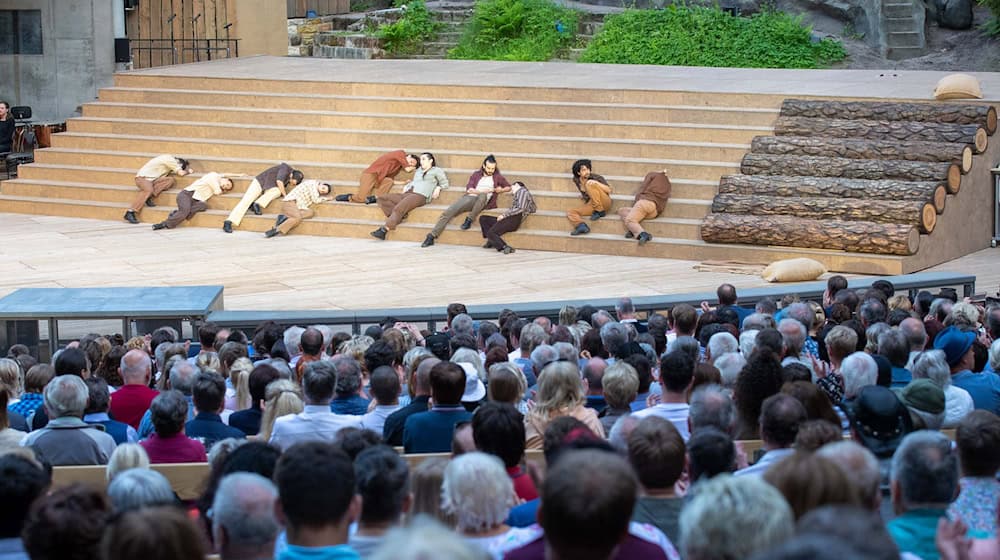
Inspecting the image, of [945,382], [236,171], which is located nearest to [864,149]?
[236,171]

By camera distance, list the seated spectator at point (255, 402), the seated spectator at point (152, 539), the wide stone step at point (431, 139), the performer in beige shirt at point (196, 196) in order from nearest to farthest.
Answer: the seated spectator at point (152, 539) → the seated spectator at point (255, 402) → the wide stone step at point (431, 139) → the performer in beige shirt at point (196, 196)

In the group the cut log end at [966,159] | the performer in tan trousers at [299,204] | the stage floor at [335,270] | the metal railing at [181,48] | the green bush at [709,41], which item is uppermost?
the green bush at [709,41]


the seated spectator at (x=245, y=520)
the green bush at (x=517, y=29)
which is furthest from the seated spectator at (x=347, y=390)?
the green bush at (x=517, y=29)

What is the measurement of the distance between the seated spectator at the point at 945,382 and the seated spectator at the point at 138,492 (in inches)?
128

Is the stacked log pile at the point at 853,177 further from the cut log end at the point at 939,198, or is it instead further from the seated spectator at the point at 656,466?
the seated spectator at the point at 656,466

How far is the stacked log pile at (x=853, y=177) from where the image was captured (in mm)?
12133

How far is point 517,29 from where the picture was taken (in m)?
21.5

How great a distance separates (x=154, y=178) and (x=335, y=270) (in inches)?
151

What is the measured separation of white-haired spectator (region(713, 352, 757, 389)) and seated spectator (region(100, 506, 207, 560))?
137 inches

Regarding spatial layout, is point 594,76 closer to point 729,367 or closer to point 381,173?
point 381,173

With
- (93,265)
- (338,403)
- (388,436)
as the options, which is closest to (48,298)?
Result: (93,265)

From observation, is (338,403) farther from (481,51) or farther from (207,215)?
(481,51)

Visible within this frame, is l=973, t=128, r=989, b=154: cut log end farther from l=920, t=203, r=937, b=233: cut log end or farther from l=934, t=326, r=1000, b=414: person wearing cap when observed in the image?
l=934, t=326, r=1000, b=414: person wearing cap

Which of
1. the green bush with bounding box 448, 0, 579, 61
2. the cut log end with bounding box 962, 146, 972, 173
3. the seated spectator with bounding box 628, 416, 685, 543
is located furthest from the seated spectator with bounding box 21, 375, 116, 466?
the green bush with bounding box 448, 0, 579, 61
